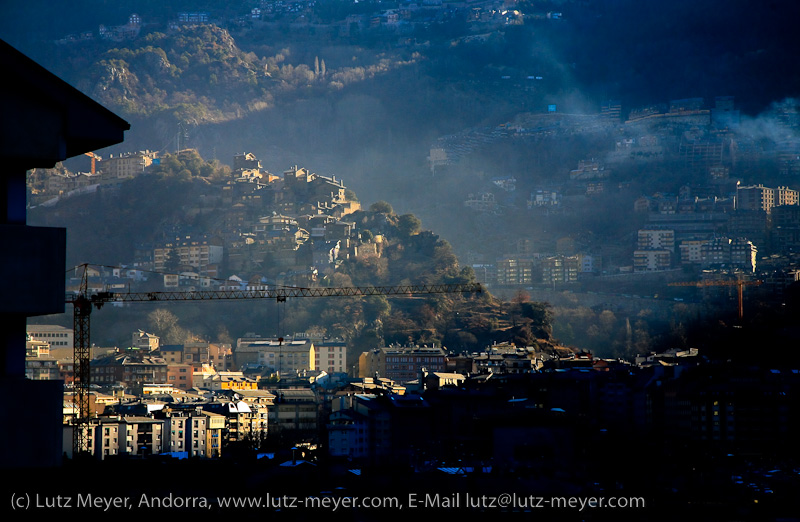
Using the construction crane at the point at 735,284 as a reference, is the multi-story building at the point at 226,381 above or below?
below

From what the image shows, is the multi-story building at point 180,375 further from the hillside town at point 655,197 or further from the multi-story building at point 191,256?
the hillside town at point 655,197

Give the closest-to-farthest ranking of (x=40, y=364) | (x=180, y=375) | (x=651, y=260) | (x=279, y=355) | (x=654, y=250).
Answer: (x=40, y=364) < (x=180, y=375) < (x=279, y=355) < (x=651, y=260) < (x=654, y=250)

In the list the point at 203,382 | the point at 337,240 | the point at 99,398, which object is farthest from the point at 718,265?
the point at 99,398

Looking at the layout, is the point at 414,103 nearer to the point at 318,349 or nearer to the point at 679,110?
the point at 679,110

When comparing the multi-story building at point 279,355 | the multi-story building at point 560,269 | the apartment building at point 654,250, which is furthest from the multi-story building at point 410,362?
the apartment building at point 654,250

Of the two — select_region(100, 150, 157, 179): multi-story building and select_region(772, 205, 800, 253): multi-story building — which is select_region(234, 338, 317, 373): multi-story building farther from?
select_region(772, 205, 800, 253): multi-story building

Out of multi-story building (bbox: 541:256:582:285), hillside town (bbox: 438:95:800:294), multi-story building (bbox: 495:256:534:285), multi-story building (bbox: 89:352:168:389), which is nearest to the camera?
multi-story building (bbox: 89:352:168:389)

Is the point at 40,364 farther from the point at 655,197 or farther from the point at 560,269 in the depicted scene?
the point at 655,197

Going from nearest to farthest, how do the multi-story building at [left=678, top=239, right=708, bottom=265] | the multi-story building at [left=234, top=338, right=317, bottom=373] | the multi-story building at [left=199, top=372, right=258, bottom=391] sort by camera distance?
the multi-story building at [left=199, top=372, right=258, bottom=391] < the multi-story building at [left=234, top=338, right=317, bottom=373] < the multi-story building at [left=678, top=239, right=708, bottom=265]

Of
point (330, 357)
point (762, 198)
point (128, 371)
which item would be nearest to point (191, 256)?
point (330, 357)

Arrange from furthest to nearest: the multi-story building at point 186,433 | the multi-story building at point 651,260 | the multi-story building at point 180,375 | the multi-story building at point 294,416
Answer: the multi-story building at point 651,260
the multi-story building at point 180,375
the multi-story building at point 294,416
the multi-story building at point 186,433

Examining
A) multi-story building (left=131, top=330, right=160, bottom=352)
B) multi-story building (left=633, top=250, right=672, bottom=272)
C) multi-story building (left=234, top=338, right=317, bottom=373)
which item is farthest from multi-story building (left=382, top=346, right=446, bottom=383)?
multi-story building (left=633, top=250, right=672, bottom=272)

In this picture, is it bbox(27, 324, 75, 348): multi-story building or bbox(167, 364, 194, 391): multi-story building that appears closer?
bbox(167, 364, 194, 391): multi-story building
